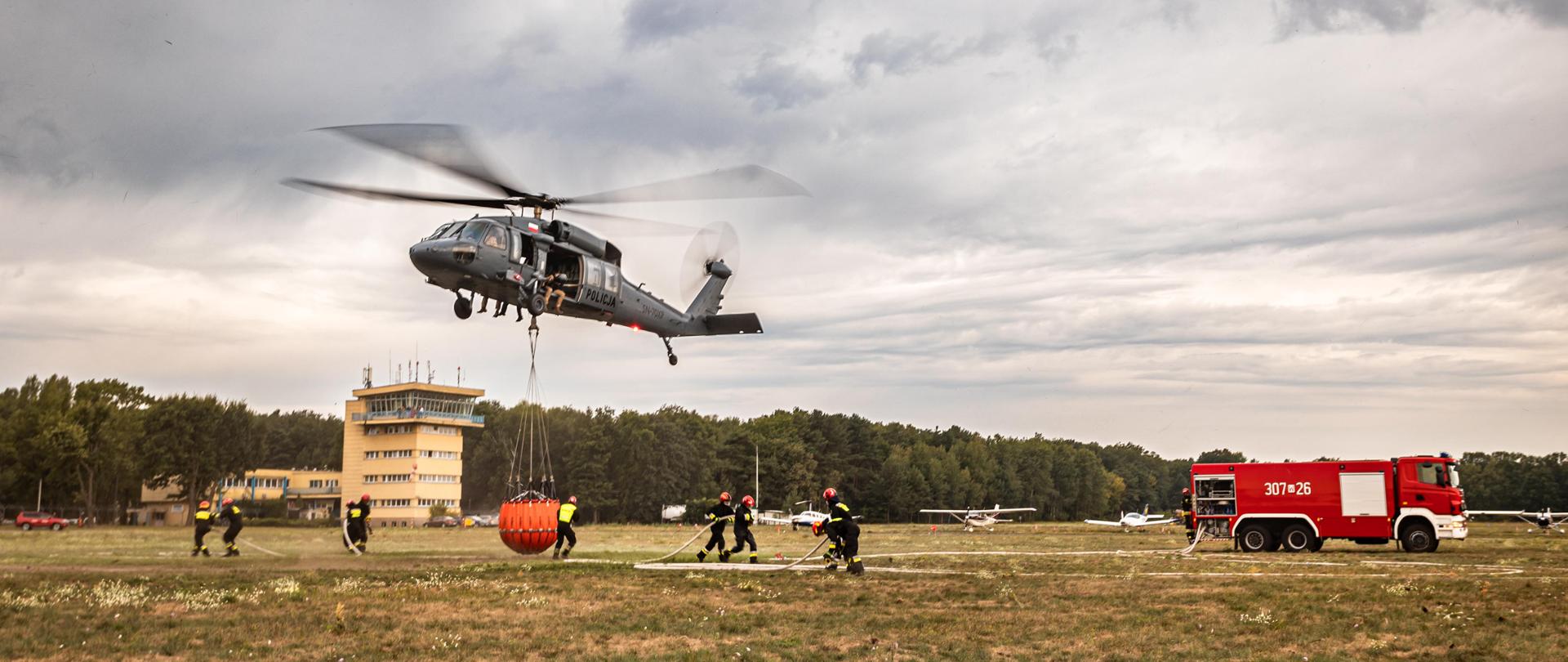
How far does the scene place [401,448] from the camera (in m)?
92.8

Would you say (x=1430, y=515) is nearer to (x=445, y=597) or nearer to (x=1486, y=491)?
(x=445, y=597)

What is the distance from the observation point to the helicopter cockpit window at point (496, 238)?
78.3ft

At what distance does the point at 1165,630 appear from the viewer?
577 inches

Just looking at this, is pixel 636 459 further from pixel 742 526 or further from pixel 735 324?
pixel 742 526

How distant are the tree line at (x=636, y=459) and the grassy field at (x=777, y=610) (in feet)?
129

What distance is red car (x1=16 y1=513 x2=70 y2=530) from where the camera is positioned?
66.2 meters

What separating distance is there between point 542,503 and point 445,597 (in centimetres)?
694

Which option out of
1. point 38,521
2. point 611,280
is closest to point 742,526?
point 611,280

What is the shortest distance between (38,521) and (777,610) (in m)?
67.2

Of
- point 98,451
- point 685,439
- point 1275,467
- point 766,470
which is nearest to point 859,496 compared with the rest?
point 766,470

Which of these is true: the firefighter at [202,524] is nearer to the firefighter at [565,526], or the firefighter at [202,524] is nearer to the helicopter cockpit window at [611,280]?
the firefighter at [565,526]

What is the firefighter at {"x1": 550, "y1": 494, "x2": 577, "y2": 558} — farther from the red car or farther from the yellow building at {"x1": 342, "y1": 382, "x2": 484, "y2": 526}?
the yellow building at {"x1": 342, "y1": 382, "x2": 484, "y2": 526}

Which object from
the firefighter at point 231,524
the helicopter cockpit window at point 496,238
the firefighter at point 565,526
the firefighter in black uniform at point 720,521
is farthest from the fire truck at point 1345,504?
the firefighter at point 231,524

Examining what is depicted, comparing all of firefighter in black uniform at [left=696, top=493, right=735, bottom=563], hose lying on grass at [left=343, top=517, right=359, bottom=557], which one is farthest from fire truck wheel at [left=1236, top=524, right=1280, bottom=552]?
hose lying on grass at [left=343, top=517, right=359, bottom=557]
